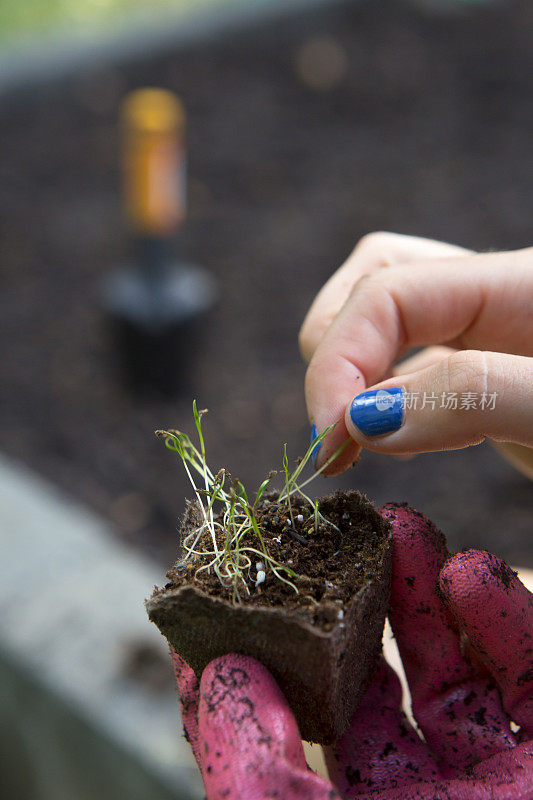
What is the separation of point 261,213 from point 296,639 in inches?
154

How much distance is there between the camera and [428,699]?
48.4 inches

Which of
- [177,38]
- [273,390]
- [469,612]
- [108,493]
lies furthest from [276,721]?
[177,38]

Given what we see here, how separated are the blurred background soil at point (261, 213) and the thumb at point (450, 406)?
1693 millimetres

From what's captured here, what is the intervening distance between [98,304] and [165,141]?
3.73ft

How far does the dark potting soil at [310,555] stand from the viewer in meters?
1.04

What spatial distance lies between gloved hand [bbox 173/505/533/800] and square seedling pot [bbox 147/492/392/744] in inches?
1.5

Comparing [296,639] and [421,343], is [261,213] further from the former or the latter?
[296,639]

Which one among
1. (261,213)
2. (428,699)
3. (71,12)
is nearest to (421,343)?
(428,699)

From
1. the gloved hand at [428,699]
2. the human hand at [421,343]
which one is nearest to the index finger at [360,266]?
the human hand at [421,343]

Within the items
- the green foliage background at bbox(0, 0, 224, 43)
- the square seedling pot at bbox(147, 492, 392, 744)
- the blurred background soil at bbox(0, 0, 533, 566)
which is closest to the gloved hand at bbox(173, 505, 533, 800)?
the square seedling pot at bbox(147, 492, 392, 744)

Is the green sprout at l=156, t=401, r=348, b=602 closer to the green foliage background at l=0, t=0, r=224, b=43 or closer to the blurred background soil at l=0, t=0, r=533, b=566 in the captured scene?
the blurred background soil at l=0, t=0, r=533, b=566

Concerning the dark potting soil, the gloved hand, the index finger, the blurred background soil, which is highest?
the index finger

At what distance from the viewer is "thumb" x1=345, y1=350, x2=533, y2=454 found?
1.07 meters

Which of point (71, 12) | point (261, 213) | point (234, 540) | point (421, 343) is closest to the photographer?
point (234, 540)
